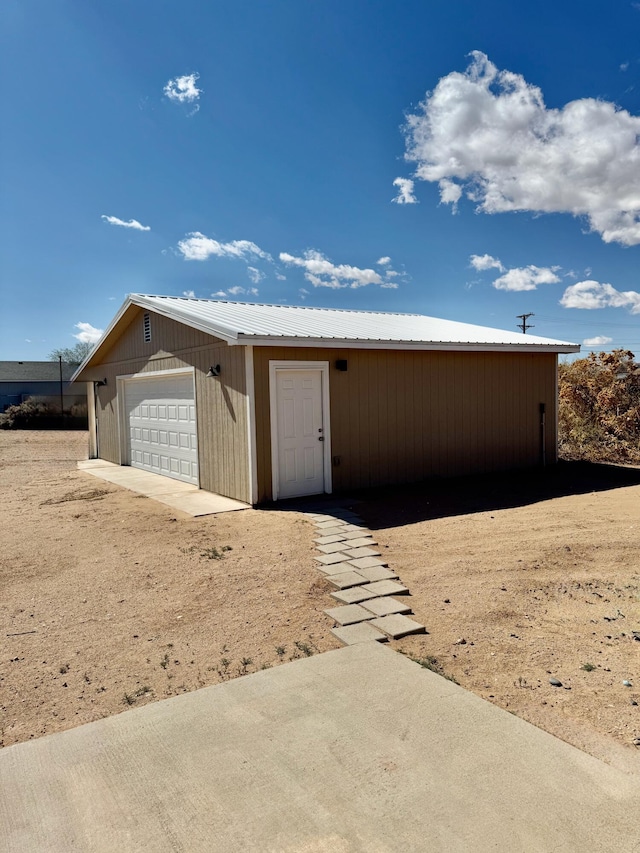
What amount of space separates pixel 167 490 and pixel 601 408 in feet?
37.2

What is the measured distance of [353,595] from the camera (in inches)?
188

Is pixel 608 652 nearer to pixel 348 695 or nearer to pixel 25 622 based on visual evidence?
pixel 348 695

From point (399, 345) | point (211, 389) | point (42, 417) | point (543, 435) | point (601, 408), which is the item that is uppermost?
point (399, 345)

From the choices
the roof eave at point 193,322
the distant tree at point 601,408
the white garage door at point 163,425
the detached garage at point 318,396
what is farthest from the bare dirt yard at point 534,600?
the distant tree at point 601,408

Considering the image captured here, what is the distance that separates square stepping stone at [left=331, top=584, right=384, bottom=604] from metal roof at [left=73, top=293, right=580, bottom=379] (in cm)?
421

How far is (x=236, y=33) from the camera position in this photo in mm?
10289

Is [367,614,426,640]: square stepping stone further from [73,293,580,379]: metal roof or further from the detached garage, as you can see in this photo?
[73,293,580,379]: metal roof

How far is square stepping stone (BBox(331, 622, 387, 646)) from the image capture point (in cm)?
391

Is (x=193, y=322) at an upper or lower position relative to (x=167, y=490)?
upper

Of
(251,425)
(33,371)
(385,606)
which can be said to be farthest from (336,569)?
(33,371)

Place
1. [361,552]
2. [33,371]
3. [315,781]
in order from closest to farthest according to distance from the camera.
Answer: [315,781]
[361,552]
[33,371]

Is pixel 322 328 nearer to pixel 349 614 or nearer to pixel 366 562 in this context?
pixel 366 562

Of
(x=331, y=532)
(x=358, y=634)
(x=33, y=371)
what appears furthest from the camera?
(x=33, y=371)

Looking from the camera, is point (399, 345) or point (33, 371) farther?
point (33, 371)
